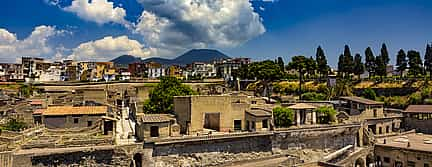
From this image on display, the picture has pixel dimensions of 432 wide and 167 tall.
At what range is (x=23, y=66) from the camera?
8075 centimetres

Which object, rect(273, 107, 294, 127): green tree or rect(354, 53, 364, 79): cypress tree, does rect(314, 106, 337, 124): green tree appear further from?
rect(354, 53, 364, 79): cypress tree

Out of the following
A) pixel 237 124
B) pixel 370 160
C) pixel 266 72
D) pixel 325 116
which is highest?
pixel 266 72

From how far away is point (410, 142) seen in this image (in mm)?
27531

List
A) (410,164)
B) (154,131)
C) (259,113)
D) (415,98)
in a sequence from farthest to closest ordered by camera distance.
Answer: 1. (415,98)
2. (259,113)
3. (410,164)
4. (154,131)

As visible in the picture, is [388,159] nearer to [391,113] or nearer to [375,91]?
[391,113]

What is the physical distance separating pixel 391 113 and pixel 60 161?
3017 centimetres

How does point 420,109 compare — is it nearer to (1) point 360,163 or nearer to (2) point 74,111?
(1) point 360,163

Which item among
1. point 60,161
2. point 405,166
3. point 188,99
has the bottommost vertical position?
point 405,166

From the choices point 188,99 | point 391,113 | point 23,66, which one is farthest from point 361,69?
point 23,66

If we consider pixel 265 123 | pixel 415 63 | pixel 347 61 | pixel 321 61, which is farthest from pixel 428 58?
pixel 265 123

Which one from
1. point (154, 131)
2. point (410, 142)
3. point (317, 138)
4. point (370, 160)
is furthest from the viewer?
point (370, 160)

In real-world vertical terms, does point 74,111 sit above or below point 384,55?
below

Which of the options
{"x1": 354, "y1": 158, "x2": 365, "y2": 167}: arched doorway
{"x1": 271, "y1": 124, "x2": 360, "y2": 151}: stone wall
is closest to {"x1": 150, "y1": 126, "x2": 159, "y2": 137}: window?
{"x1": 271, "y1": 124, "x2": 360, "y2": 151}: stone wall

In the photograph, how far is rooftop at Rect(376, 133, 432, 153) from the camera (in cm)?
2535
